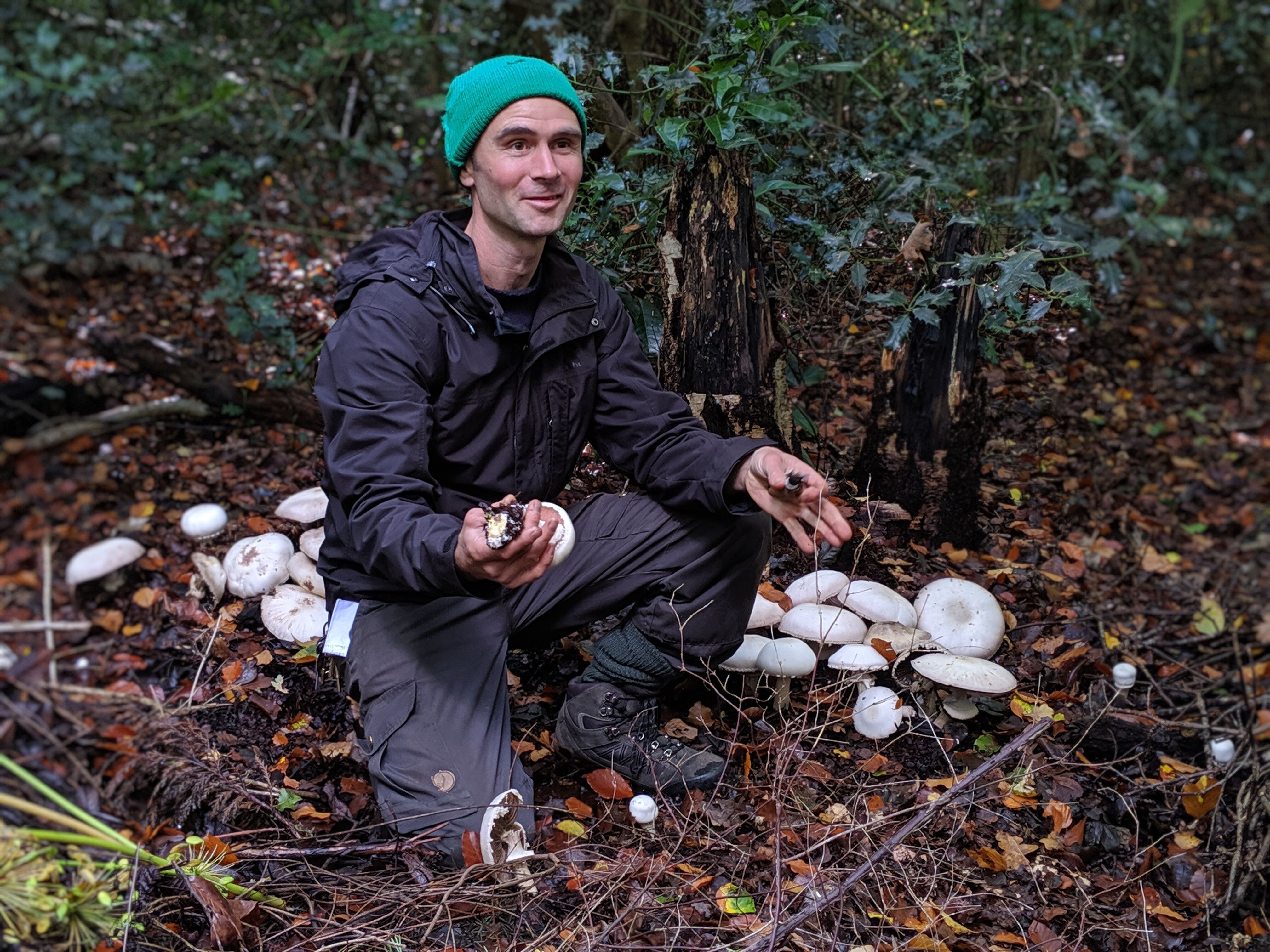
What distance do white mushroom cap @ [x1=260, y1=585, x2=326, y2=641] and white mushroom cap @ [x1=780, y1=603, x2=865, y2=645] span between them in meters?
1.60

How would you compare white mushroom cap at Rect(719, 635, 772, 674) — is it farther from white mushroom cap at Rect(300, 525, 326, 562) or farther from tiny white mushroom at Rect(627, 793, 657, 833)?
white mushroom cap at Rect(300, 525, 326, 562)

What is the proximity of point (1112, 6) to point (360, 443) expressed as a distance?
6.71 meters

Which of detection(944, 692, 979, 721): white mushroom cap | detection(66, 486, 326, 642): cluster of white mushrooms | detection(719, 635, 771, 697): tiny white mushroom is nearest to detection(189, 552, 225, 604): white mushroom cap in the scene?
detection(66, 486, 326, 642): cluster of white mushrooms

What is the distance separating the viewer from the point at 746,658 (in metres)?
3.03

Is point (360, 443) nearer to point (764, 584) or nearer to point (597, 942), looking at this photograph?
point (597, 942)

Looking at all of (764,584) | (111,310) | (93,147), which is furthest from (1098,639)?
(93,147)

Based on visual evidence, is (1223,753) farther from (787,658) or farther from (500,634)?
(500,634)

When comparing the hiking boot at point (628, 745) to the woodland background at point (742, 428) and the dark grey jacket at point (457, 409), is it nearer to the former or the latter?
the woodland background at point (742, 428)

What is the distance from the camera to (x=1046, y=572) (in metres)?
3.81

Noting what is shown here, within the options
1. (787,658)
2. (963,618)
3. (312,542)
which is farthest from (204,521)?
(963,618)

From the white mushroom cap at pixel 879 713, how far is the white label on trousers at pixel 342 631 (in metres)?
1.58

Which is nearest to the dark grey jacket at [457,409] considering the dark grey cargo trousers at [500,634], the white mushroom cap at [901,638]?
the dark grey cargo trousers at [500,634]

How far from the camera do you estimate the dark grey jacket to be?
2.47 meters

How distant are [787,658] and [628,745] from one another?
0.56 m
